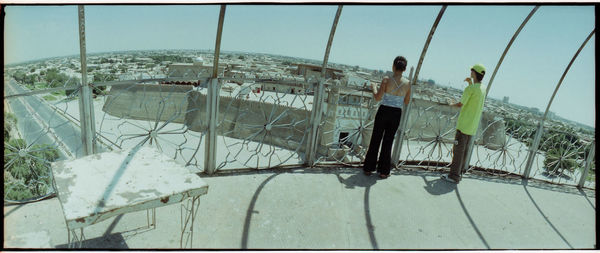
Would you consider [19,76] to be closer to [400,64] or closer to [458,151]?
[400,64]

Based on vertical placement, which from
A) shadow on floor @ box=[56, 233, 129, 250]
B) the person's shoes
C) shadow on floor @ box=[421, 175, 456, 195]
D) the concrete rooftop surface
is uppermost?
the person's shoes

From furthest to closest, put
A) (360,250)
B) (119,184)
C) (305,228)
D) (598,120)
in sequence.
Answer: (598,120) < (305,228) < (360,250) < (119,184)

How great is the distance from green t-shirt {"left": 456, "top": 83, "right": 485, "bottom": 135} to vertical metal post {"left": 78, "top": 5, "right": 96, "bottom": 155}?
13.4 feet

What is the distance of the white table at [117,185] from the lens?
176cm

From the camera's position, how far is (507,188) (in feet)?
14.2

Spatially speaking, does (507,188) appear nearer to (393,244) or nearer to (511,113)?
(511,113)

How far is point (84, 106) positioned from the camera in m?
2.94

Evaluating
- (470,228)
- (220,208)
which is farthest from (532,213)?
(220,208)

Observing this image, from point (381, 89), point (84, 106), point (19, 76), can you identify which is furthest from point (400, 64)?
point (19, 76)

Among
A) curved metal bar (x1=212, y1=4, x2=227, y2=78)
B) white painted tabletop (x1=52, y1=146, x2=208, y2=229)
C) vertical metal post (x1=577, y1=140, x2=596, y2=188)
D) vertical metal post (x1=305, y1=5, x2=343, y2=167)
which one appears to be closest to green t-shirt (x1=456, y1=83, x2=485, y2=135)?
vertical metal post (x1=305, y1=5, x2=343, y2=167)

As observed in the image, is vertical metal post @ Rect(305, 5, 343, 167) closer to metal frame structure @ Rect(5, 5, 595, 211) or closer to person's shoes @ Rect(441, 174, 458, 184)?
metal frame structure @ Rect(5, 5, 595, 211)

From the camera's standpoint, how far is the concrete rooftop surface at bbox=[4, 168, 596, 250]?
8.46ft

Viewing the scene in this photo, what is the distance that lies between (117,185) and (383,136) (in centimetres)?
304

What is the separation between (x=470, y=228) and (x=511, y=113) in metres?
2.50
